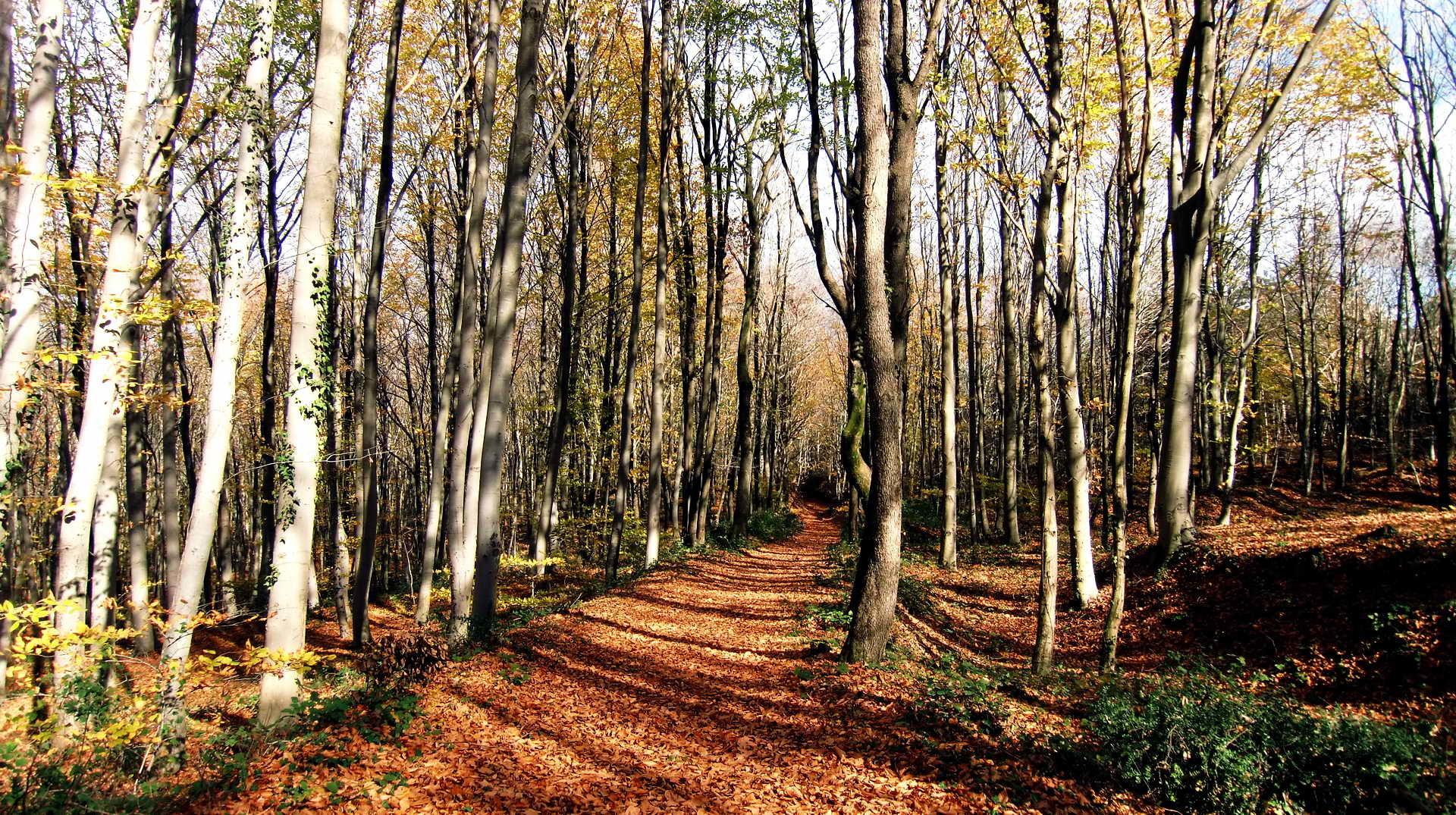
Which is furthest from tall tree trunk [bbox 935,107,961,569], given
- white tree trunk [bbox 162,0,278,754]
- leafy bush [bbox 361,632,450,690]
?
white tree trunk [bbox 162,0,278,754]

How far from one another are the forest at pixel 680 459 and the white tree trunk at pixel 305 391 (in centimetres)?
3

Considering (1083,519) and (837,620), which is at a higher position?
(1083,519)

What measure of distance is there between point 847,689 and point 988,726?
1.43 metres

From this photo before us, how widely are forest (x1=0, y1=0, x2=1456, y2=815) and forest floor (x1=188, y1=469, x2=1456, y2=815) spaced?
6 centimetres

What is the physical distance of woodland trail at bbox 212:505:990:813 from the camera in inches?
182

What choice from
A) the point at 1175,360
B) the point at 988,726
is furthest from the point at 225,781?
the point at 1175,360

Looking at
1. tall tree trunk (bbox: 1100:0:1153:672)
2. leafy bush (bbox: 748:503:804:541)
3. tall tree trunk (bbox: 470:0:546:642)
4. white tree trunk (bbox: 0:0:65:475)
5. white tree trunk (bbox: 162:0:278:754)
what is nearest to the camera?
white tree trunk (bbox: 162:0:278:754)

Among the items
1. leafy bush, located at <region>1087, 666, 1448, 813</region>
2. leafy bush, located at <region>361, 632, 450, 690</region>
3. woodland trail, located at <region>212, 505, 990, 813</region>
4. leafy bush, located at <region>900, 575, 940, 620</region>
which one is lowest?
leafy bush, located at <region>900, 575, 940, 620</region>

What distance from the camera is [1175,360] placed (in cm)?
1021

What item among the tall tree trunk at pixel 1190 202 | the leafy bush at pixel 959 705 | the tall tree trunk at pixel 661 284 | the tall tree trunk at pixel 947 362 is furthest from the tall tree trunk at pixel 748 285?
the leafy bush at pixel 959 705

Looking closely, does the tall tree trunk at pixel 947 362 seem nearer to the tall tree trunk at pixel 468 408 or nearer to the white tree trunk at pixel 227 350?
the tall tree trunk at pixel 468 408

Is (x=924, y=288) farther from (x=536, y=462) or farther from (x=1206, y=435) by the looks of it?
(x=536, y=462)

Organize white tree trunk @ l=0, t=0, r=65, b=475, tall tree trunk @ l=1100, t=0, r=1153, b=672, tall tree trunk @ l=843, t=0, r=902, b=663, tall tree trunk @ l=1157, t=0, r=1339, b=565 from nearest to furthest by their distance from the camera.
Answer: white tree trunk @ l=0, t=0, r=65, b=475 < tall tree trunk @ l=843, t=0, r=902, b=663 < tall tree trunk @ l=1100, t=0, r=1153, b=672 < tall tree trunk @ l=1157, t=0, r=1339, b=565

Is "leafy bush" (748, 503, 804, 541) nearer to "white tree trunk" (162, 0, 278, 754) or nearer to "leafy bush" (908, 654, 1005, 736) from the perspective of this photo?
"leafy bush" (908, 654, 1005, 736)
